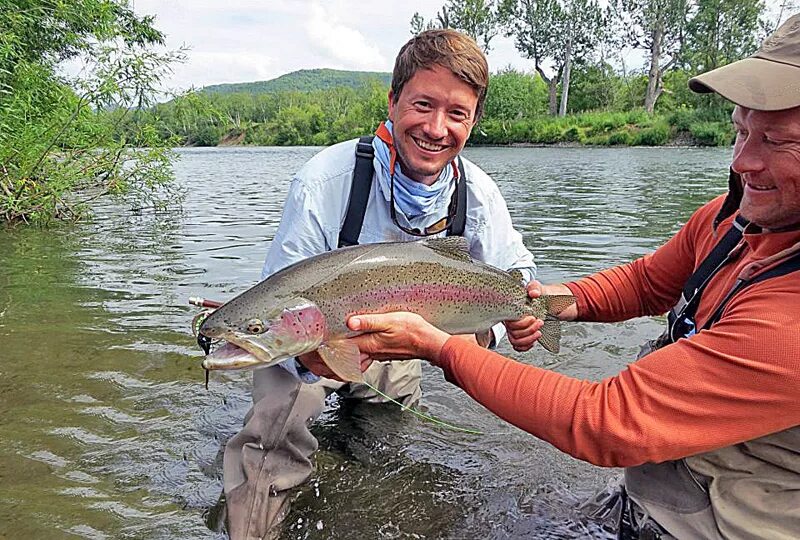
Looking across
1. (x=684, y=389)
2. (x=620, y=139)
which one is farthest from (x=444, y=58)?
(x=620, y=139)

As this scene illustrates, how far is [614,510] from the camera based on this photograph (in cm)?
326

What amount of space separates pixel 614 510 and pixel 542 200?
15.2 m

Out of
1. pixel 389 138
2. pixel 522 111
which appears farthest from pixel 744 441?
pixel 522 111

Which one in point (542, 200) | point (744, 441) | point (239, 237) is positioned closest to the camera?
point (744, 441)

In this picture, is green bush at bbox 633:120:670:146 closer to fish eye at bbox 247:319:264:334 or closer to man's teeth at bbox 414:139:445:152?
man's teeth at bbox 414:139:445:152

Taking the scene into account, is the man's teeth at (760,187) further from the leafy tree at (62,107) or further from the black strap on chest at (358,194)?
the leafy tree at (62,107)

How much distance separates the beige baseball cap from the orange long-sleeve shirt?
1.63 ft

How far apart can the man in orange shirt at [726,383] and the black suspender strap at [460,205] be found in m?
1.20

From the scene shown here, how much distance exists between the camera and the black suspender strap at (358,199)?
3498 mm

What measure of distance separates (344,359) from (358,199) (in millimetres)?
1007

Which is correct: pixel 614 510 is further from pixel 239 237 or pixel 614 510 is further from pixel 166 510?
pixel 239 237

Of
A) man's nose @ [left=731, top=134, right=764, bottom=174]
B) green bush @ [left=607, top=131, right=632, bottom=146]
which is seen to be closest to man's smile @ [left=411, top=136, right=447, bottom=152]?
man's nose @ [left=731, top=134, right=764, bottom=174]

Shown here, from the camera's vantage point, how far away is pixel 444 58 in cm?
328

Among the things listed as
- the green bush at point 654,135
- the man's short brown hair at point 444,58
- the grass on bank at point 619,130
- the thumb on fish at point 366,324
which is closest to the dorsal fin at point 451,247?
the thumb on fish at point 366,324
